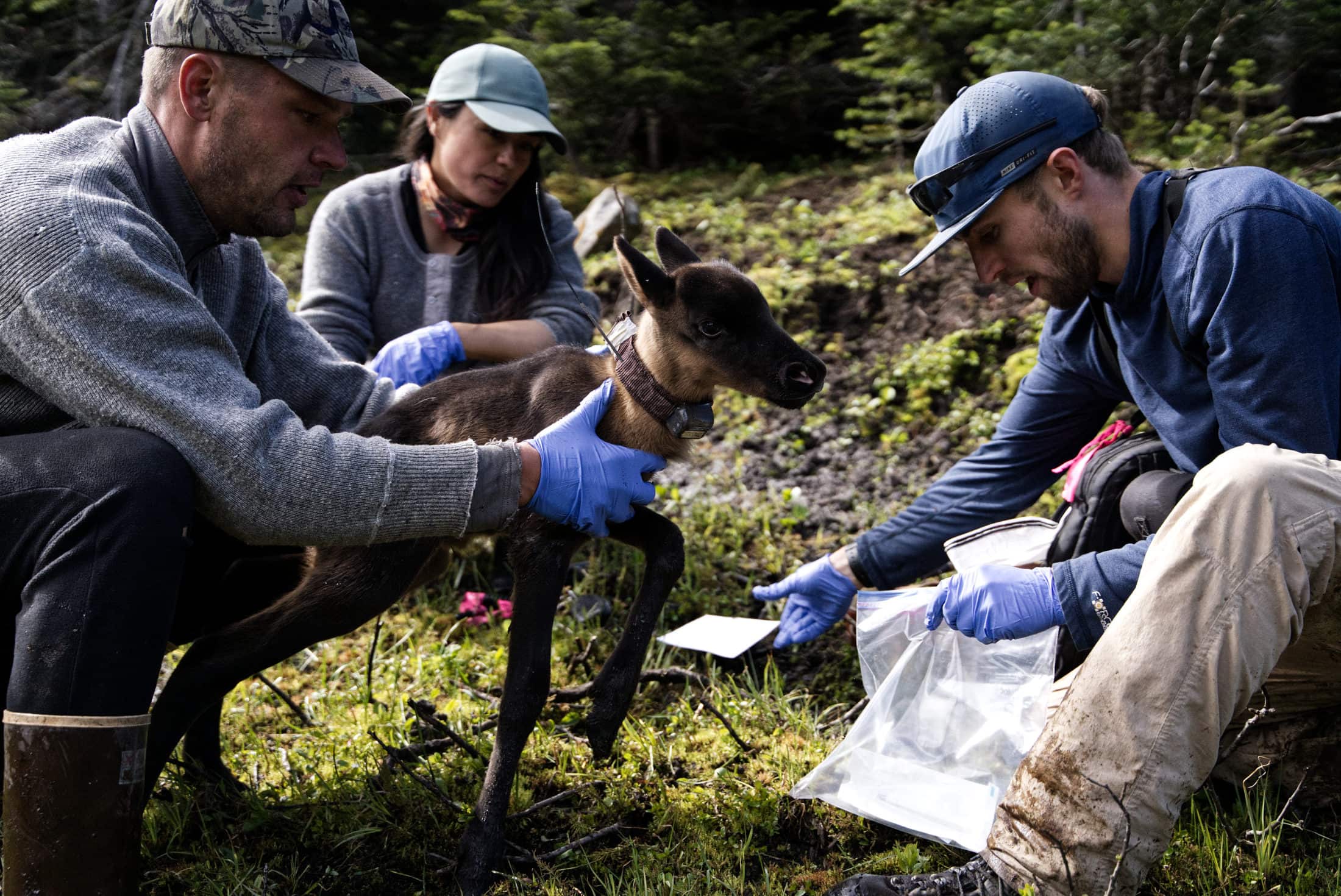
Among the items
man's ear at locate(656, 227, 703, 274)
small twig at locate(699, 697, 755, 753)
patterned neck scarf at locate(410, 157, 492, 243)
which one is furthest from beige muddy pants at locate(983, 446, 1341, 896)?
patterned neck scarf at locate(410, 157, 492, 243)

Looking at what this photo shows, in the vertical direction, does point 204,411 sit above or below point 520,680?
above

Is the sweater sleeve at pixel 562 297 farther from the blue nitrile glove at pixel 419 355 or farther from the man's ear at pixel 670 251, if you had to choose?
the man's ear at pixel 670 251

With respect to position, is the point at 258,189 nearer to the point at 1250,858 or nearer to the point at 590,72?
A: the point at 1250,858

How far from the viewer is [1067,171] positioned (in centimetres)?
317

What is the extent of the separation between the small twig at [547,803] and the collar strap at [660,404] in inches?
44.8

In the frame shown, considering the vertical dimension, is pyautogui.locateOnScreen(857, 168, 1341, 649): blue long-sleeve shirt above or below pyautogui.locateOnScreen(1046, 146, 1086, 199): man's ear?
below

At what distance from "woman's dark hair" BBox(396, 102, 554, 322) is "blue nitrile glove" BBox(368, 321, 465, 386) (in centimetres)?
53

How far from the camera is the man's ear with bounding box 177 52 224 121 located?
2.76 metres

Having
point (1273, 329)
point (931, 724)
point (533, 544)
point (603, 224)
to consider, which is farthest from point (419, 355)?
point (603, 224)

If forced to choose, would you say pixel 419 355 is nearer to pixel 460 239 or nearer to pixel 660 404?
pixel 460 239

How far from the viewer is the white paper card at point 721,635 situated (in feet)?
12.4

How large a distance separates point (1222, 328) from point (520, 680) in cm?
214

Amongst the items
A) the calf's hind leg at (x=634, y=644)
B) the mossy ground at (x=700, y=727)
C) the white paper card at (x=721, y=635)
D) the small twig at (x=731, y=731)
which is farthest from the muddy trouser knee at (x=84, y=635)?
the white paper card at (x=721, y=635)

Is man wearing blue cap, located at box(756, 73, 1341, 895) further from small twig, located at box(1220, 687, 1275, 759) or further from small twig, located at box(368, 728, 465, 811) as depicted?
small twig, located at box(368, 728, 465, 811)
